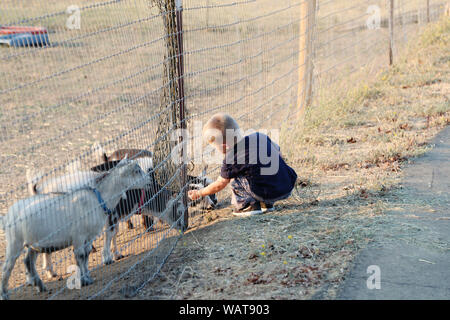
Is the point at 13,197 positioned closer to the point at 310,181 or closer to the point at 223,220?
the point at 223,220

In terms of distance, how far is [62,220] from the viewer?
379 centimetres

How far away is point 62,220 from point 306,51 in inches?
199

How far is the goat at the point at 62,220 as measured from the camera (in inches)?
145

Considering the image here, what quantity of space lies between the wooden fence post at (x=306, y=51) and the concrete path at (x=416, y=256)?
A: 9.04ft

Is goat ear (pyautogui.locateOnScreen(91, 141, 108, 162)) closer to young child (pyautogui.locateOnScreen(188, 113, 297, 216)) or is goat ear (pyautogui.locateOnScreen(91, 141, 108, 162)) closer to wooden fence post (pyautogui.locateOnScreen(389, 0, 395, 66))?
young child (pyautogui.locateOnScreen(188, 113, 297, 216))

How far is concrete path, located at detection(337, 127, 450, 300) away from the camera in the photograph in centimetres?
363

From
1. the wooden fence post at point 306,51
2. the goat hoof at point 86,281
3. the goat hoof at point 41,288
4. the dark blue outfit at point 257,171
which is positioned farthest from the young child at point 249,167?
the wooden fence post at point 306,51

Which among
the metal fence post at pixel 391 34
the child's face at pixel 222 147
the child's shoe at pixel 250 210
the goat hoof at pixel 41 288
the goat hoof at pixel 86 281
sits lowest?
the goat hoof at pixel 41 288

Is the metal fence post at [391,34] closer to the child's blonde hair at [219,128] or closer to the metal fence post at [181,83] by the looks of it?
the child's blonde hair at [219,128]

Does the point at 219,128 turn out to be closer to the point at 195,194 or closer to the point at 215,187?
the point at 215,187

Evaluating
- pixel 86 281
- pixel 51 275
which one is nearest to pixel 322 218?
pixel 86 281

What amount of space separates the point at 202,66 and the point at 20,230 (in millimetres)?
8613

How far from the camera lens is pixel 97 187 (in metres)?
4.35
